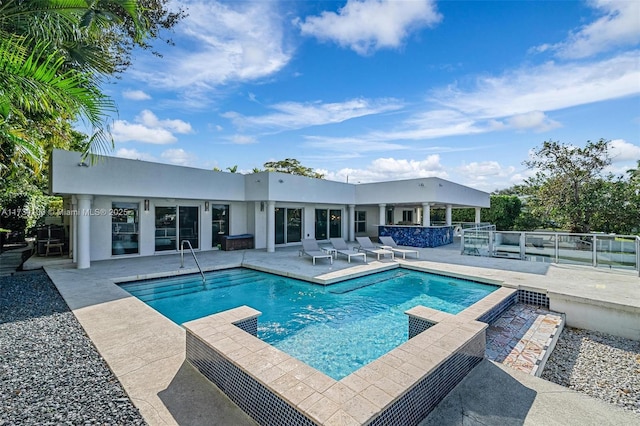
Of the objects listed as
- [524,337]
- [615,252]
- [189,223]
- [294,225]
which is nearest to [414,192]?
[294,225]

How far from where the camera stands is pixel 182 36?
34.1 ft

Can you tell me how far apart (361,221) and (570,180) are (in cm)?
1309

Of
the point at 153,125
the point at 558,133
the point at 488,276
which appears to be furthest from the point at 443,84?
the point at 153,125

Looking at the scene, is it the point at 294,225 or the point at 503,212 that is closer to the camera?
the point at 294,225

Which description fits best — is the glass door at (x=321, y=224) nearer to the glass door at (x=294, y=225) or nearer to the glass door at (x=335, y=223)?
the glass door at (x=335, y=223)

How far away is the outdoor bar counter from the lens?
651 inches

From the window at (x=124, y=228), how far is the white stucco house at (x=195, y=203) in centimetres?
3

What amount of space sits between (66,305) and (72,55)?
5281mm

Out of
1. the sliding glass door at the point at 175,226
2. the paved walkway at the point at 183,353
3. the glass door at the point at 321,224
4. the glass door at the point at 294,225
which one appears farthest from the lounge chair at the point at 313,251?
the glass door at the point at 321,224

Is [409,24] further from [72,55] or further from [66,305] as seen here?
[66,305]

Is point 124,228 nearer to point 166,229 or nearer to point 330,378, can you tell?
point 166,229

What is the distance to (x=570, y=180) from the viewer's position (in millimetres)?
18250

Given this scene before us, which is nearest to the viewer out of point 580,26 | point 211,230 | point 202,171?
point 580,26

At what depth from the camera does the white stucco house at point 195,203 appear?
33.3 feet
